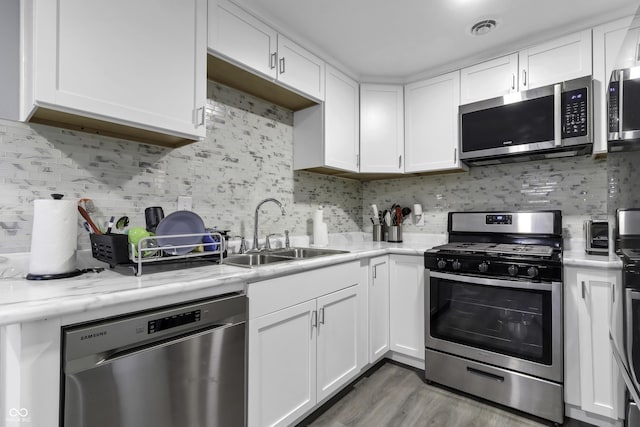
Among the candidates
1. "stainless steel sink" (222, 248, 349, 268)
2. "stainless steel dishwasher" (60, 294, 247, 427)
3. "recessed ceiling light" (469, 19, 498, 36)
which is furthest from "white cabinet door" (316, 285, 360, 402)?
"recessed ceiling light" (469, 19, 498, 36)

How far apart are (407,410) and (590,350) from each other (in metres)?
1.05

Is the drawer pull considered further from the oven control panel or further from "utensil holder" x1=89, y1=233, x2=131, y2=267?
"utensil holder" x1=89, y1=233, x2=131, y2=267

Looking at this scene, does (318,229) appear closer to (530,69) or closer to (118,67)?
(118,67)

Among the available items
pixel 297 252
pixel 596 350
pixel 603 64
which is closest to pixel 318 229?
pixel 297 252

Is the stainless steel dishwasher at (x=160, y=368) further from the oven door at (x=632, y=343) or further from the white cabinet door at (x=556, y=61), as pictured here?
the white cabinet door at (x=556, y=61)

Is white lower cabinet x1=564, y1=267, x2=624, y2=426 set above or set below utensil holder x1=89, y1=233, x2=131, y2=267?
below

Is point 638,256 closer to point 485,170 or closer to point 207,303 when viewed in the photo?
point 207,303

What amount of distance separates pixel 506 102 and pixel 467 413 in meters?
2.05

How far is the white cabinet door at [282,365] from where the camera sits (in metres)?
1.40

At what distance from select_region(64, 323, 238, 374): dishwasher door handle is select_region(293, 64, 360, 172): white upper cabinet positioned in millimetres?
1536

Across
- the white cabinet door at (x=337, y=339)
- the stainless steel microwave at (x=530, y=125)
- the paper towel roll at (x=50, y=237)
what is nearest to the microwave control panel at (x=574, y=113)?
the stainless steel microwave at (x=530, y=125)

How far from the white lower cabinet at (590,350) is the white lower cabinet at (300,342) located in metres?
1.20

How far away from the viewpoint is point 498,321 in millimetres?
1925

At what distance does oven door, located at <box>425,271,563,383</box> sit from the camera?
1768mm
